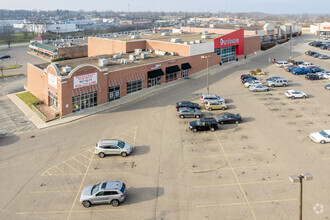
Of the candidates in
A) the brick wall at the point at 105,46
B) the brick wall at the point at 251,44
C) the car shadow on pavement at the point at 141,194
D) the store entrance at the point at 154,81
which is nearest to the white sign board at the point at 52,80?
the store entrance at the point at 154,81

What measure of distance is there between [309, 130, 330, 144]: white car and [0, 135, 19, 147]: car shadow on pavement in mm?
34900

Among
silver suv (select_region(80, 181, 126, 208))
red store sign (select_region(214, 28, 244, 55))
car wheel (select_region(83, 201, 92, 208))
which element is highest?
red store sign (select_region(214, 28, 244, 55))

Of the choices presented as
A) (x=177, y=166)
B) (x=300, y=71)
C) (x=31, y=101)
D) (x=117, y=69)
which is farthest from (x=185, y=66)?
(x=177, y=166)

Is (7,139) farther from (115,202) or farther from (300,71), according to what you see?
(300,71)

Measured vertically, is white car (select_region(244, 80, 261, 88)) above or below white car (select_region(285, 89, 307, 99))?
above

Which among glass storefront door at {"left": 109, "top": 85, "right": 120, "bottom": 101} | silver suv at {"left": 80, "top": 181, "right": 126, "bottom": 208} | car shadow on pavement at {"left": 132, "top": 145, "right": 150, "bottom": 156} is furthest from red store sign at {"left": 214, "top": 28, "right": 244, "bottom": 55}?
silver suv at {"left": 80, "top": 181, "right": 126, "bottom": 208}

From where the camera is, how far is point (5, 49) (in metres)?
112

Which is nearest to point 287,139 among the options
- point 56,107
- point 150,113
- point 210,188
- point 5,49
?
point 210,188

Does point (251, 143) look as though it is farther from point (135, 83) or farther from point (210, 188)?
point (135, 83)

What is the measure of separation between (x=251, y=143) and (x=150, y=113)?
15.7 metres

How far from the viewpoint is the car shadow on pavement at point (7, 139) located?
33031 mm

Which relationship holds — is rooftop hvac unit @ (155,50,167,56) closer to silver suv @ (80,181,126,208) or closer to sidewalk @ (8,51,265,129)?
sidewalk @ (8,51,265,129)

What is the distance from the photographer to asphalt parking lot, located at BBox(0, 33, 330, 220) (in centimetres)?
2153

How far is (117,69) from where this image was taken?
47.2 m
